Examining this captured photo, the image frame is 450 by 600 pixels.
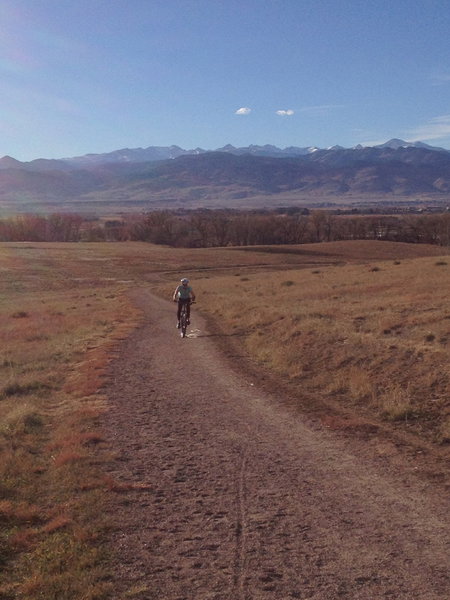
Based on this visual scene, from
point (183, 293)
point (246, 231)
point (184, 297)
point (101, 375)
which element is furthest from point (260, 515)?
point (246, 231)

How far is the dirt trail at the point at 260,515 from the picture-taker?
19.1ft

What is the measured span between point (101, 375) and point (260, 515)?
958 cm

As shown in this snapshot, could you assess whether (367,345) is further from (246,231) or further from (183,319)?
(246,231)

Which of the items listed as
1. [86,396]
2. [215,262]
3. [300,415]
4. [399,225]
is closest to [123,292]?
[215,262]

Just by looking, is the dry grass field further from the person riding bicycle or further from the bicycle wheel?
the person riding bicycle

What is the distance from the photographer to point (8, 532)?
7012 mm

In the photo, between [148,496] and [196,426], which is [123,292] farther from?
[148,496]

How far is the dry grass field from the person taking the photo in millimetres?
6742

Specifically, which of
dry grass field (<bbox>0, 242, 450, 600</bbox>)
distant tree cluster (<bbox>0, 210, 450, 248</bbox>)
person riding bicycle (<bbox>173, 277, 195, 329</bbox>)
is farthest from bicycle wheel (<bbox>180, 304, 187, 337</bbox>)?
distant tree cluster (<bbox>0, 210, 450, 248</bbox>)

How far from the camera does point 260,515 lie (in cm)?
→ 734

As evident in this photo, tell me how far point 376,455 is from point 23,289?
51.4 metres

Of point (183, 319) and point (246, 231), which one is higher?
point (246, 231)

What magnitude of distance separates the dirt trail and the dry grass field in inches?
22.0

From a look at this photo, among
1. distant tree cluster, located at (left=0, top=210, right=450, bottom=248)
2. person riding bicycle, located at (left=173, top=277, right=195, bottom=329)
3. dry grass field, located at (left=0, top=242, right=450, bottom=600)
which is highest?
distant tree cluster, located at (left=0, top=210, right=450, bottom=248)
